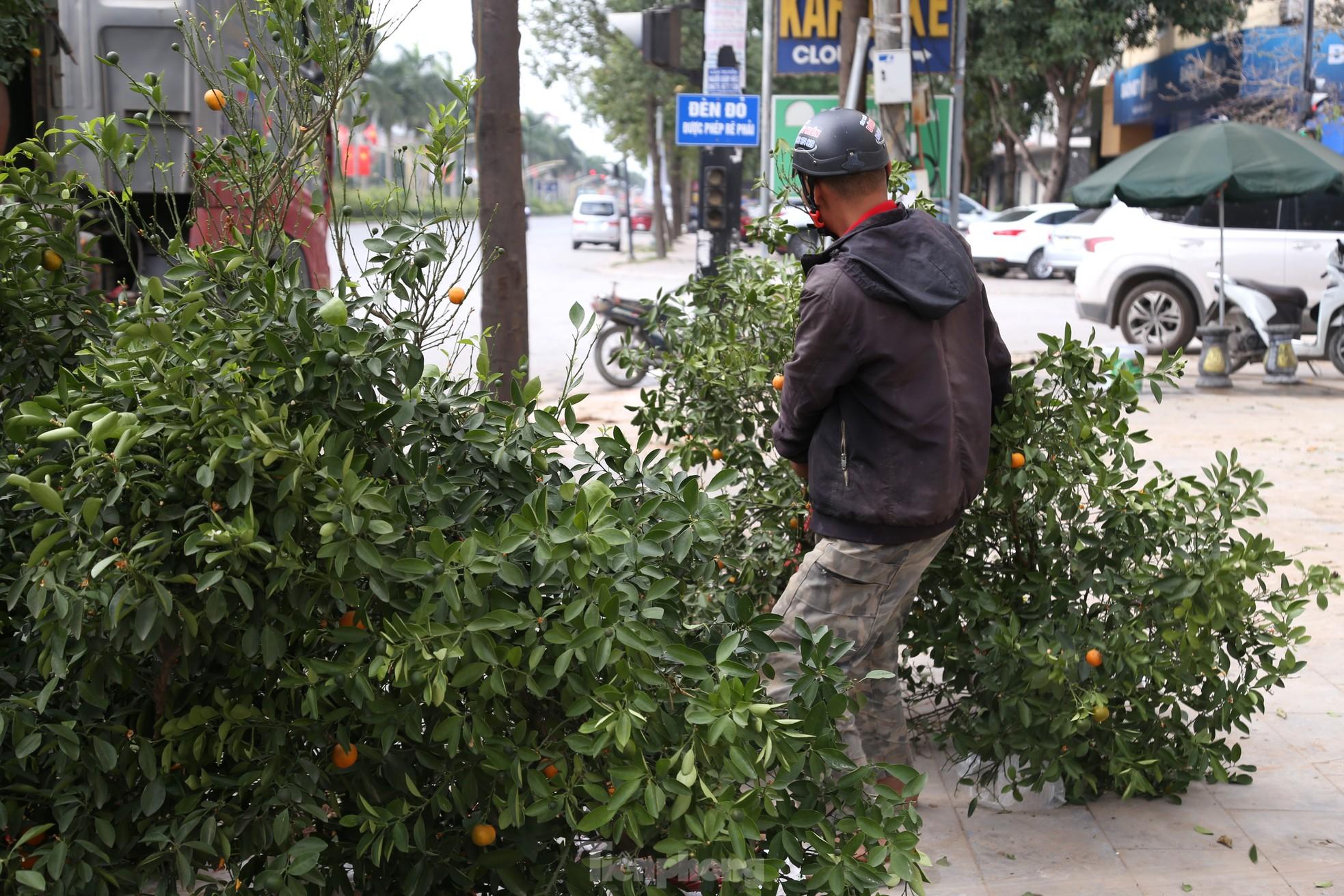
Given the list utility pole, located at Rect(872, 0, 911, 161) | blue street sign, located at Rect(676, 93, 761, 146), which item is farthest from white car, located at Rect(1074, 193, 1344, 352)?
utility pole, located at Rect(872, 0, 911, 161)

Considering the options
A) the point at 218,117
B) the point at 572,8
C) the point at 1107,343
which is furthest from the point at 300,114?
the point at 572,8

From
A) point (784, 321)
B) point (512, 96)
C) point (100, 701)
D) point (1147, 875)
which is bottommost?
point (1147, 875)

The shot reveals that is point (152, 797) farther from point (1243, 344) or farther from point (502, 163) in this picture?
point (1243, 344)

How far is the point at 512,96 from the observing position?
234 inches

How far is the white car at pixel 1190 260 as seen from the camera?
1476 centimetres

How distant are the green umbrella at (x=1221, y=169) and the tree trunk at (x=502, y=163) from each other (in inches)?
327

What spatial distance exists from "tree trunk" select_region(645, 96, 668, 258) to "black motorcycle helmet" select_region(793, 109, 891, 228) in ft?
127

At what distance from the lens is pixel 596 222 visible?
1815 inches

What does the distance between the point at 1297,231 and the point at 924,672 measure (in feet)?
40.4

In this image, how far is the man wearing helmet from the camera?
3.17 m

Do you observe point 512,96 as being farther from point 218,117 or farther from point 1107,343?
point 1107,343

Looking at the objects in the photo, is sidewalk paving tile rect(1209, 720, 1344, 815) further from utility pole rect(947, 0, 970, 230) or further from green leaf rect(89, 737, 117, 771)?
utility pole rect(947, 0, 970, 230)

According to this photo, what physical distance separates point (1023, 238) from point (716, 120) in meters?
14.5

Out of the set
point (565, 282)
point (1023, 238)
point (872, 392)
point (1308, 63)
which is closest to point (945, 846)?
point (872, 392)
